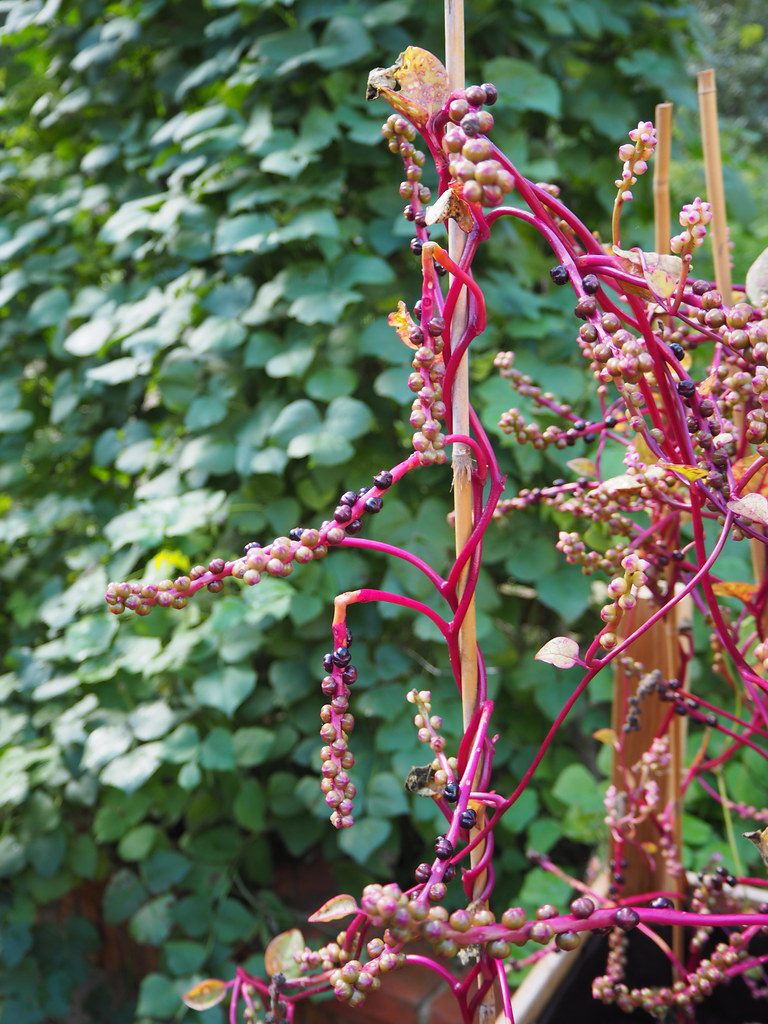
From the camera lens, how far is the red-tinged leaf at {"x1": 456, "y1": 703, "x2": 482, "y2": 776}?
0.36 m

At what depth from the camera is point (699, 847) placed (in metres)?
1.04

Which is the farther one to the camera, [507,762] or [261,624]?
[507,762]

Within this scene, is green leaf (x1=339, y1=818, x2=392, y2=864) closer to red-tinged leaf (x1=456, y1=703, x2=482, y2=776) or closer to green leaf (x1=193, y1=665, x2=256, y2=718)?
green leaf (x1=193, y1=665, x2=256, y2=718)

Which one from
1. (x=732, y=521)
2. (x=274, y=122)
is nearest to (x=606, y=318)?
(x=732, y=521)

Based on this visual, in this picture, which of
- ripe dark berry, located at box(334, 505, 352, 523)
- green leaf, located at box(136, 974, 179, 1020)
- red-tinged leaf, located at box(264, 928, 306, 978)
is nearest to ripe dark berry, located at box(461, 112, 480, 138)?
ripe dark berry, located at box(334, 505, 352, 523)

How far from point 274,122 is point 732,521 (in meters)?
1.08

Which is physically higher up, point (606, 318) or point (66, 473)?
point (606, 318)

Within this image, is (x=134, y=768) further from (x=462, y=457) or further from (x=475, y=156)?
(x=475, y=156)

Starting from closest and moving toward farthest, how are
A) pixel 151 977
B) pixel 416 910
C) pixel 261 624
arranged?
pixel 416 910, pixel 151 977, pixel 261 624

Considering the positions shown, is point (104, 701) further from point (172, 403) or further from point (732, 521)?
point (732, 521)

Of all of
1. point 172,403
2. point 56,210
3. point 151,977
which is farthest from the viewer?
point 56,210

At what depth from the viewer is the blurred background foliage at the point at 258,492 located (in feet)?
3.42

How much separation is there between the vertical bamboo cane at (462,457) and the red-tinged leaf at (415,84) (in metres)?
0.01

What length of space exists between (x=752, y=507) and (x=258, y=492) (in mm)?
943
